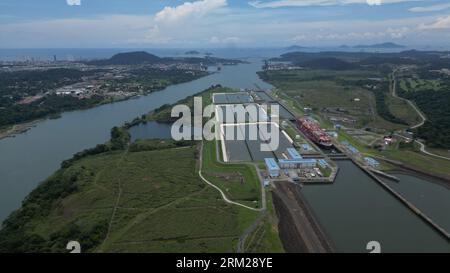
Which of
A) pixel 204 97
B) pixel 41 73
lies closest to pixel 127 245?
pixel 204 97

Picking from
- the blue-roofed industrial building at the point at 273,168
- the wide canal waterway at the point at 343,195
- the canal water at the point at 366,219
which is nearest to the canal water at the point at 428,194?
the wide canal waterway at the point at 343,195

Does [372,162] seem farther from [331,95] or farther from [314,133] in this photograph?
[331,95]

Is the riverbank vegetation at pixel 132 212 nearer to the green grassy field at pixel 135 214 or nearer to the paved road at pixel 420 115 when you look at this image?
the green grassy field at pixel 135 214

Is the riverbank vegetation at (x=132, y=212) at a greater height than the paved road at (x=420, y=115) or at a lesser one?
lesser

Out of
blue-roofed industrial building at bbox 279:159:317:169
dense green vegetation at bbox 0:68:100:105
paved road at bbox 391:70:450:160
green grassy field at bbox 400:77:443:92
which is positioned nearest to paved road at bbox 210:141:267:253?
blue-roofed industrial building at bbox 279:159:317:169
